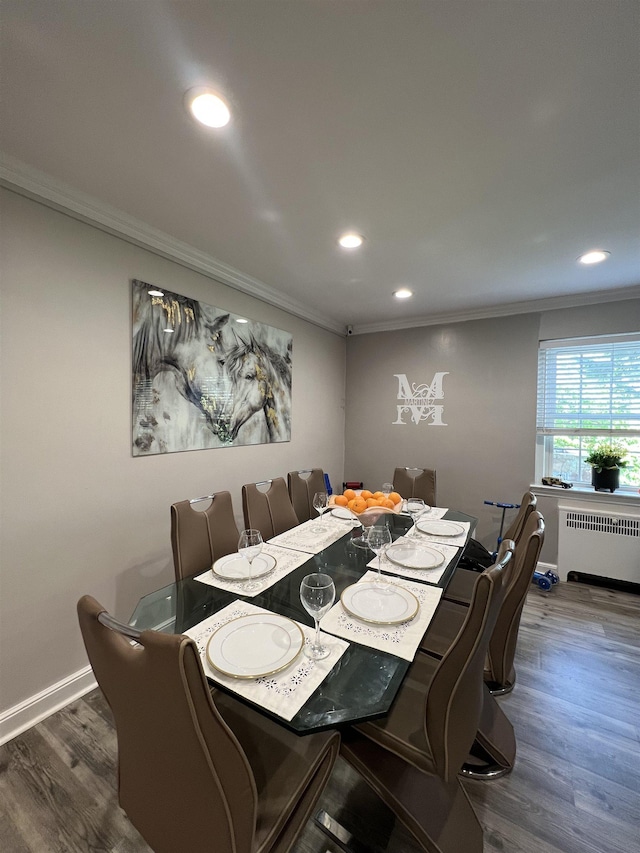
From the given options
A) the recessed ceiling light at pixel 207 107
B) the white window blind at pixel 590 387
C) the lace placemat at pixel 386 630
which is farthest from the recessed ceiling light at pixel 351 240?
the white window blind at pixel 590 387

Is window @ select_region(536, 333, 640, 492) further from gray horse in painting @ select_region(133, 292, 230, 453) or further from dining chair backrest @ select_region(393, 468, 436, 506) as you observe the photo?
gray horse in painting @ select_region(133, 292, 230, 453)

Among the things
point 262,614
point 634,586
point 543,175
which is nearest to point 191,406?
point 262,614

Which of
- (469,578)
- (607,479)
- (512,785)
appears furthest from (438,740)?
(607,479)

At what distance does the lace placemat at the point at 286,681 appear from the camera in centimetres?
84

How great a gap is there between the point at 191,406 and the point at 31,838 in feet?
6.26

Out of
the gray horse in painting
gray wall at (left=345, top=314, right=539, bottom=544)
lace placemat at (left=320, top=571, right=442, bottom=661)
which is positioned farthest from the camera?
gray wall at (left=345, top=314, right=539, bottom=544)

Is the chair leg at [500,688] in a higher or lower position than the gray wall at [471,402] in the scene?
lower

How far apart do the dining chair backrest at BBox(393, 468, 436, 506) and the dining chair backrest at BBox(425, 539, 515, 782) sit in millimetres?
2039

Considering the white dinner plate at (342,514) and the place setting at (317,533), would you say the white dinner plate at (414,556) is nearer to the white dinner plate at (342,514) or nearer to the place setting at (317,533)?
the place setting at (317,533)

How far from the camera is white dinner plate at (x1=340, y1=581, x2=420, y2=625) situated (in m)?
1.17

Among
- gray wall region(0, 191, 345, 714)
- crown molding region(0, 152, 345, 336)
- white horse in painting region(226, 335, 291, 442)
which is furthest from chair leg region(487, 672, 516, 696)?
crown molding region(0, 152, 345, 336)

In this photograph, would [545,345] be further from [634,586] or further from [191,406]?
[191,406]

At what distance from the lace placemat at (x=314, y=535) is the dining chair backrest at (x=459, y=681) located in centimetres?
90

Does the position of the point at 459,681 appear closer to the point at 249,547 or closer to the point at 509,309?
the point at 249,547
